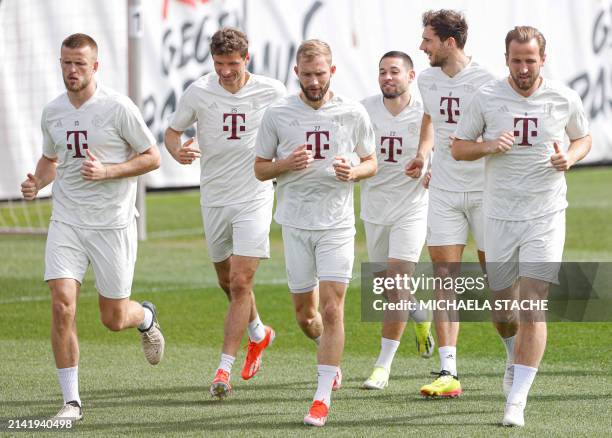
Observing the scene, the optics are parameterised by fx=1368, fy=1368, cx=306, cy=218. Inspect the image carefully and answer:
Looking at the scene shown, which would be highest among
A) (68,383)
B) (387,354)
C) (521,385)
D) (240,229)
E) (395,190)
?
(395,190)

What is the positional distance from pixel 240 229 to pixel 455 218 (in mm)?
1560

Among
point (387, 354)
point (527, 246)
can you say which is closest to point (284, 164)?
point (527, 246)

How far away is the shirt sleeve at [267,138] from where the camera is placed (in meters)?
8.90

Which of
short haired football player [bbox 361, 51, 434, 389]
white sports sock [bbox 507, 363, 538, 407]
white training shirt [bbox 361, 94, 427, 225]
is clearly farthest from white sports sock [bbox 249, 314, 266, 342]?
white sports sock [bbox 507, 363, 538, 407]

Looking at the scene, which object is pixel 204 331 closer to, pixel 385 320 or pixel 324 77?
pixel 385 320

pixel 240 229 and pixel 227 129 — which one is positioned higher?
pixel 227 129

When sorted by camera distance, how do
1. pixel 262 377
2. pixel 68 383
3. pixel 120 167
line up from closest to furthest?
1. pixel 68 383
2. pixel 120 167
3. pixel 262 377

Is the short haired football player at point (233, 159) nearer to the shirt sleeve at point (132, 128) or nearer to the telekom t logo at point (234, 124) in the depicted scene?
the telekom t logo at point (234, 124)

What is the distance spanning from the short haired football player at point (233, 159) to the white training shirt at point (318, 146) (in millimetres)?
998

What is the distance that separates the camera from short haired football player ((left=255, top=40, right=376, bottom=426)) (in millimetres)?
8609

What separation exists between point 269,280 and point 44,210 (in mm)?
8151

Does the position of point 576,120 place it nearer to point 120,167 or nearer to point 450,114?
point 450,114

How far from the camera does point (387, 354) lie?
9945mm

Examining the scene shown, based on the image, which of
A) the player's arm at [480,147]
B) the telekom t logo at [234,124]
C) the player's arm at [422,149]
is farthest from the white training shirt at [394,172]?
the player's arm at [480,147]
